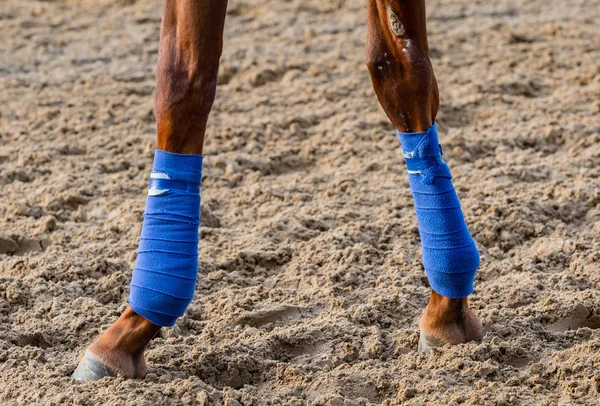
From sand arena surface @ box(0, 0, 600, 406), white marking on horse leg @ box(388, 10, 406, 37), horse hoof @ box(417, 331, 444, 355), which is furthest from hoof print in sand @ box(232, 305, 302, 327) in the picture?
white marking on horse leg @ box(388, 10, 406, 37)

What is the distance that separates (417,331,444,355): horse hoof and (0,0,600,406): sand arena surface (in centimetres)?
4

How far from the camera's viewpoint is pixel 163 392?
213 cm

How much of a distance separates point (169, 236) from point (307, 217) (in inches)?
47.9

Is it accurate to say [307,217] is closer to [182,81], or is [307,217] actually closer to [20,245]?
[20,245]

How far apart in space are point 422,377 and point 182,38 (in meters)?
1.00

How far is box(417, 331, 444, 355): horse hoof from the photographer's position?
2332mm

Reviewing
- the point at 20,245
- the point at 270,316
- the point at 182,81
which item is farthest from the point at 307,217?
the point at 182,81

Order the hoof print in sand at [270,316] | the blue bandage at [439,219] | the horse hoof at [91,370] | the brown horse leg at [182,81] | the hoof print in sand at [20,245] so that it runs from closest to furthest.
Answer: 1. the brown horse leg at [182,81]
2. the horse hoof at [91,370]
3. the blue bandage at [439,219]
4. the hoof print in sand at [270,316]
5. the hoof print in sand at [20,245]

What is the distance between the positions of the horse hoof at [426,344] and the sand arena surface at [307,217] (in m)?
0.04

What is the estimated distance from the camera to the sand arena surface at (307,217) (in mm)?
2250

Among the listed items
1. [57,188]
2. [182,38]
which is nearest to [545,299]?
[182,38]

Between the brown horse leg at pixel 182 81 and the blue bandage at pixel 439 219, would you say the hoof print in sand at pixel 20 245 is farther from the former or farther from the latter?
the blue bandage at pixel 439 219

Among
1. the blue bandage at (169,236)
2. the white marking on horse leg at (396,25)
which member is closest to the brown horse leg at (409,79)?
the white marking on horse leg at (396,25)

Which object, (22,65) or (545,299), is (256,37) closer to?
(22,65)
